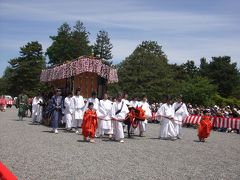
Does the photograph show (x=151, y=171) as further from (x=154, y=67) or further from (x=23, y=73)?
(x=23, y=73)

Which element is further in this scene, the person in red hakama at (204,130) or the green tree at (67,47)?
the green tree at (67,47)

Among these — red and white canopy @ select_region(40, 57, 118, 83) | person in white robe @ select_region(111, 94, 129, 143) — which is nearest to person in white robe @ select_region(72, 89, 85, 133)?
red and white canopy @ select_region(40, 57, 118, 83)

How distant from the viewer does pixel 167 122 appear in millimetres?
18359

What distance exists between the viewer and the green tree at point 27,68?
7812cm

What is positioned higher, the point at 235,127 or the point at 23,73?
the point at 23,73

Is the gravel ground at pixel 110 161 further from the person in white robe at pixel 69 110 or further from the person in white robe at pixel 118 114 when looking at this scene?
the person in white robe at pixel 69 110

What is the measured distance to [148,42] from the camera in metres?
70.4

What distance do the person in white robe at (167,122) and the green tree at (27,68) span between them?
2356 inches

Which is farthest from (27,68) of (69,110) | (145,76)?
(69,110)

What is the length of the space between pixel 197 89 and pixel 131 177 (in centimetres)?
4210

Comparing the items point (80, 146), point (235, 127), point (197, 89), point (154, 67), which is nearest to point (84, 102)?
point (80, 146)

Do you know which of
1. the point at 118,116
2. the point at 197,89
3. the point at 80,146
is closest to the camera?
the point at 80,146

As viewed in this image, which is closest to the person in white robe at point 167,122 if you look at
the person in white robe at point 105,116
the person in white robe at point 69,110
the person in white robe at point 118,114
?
the person in white robe at point 118,114

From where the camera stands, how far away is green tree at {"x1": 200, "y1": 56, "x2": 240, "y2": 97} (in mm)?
84562
